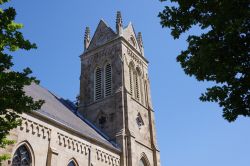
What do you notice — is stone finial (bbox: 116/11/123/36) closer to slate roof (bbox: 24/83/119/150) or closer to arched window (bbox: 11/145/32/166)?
slate roof (bbox: 24/83/119/150)

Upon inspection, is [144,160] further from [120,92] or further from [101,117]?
[120,92]

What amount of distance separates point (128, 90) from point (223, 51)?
22617 mm

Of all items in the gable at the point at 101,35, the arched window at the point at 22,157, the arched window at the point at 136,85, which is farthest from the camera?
the gable at the point at 101,35

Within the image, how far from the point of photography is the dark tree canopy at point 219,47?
675 cm

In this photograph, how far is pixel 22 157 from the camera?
17406 millimetres

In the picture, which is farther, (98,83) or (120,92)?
(98,83)

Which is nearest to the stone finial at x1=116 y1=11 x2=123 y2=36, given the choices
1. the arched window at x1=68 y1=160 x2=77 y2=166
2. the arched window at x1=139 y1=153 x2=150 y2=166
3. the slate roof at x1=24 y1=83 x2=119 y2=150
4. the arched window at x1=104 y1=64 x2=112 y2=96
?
the arched window at x1=104 y1=64 x2=112 y2=96

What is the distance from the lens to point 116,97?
2864 cm

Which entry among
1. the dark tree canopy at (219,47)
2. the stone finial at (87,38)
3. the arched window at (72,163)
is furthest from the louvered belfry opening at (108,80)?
the dark tree canopy at (219,47)

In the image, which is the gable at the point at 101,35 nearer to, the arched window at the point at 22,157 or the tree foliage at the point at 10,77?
the arched window at the point at 22,157

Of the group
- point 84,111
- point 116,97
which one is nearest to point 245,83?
point 116,97

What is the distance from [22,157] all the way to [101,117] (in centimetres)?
1227

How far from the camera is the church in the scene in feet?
61.5

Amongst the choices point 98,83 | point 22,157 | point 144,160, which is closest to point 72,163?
point 22,157
